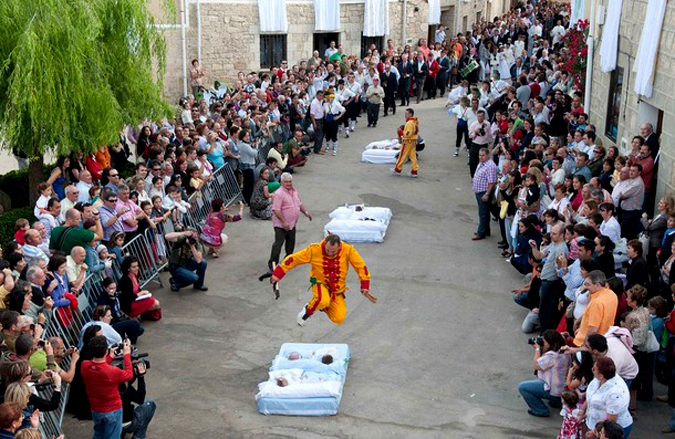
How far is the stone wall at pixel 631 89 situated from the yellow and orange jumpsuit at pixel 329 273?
18.6 feet

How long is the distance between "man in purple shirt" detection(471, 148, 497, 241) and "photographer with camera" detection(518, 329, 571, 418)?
21.0 feet

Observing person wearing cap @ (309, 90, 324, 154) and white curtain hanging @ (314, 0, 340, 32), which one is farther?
white curtain hanging @ (314, 0, 340, 32)

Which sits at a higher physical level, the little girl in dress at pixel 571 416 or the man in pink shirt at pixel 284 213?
the man in pink shirt at pixel 284 213

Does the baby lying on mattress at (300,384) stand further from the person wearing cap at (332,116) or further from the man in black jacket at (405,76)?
the man in black jacket at (405,76)

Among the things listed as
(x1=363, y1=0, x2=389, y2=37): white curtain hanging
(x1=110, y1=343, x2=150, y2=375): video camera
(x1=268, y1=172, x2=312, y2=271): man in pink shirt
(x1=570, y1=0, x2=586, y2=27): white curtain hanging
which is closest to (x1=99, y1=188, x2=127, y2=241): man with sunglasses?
(x1=268, y1=172, x2=312, y2=271): man in pink shirt

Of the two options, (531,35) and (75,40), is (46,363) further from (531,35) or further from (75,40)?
(531,35)

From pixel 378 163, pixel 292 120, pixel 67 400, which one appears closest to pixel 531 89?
pixel 378 163

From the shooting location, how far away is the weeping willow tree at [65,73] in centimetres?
1348

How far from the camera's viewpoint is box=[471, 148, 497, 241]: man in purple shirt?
16.0 meters

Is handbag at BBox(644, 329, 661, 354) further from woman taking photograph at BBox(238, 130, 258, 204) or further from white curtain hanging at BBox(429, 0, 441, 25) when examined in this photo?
white curtain hanging at BBox(429, 0, 441, 25)

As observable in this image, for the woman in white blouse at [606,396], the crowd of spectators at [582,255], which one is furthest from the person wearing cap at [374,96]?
the woman in white blouse at [606,396]

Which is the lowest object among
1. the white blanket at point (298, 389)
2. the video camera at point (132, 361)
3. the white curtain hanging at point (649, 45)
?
the white blanket at point (298, 389)

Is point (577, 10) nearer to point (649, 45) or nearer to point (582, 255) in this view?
point (649, 45)

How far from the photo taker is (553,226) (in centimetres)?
1203
